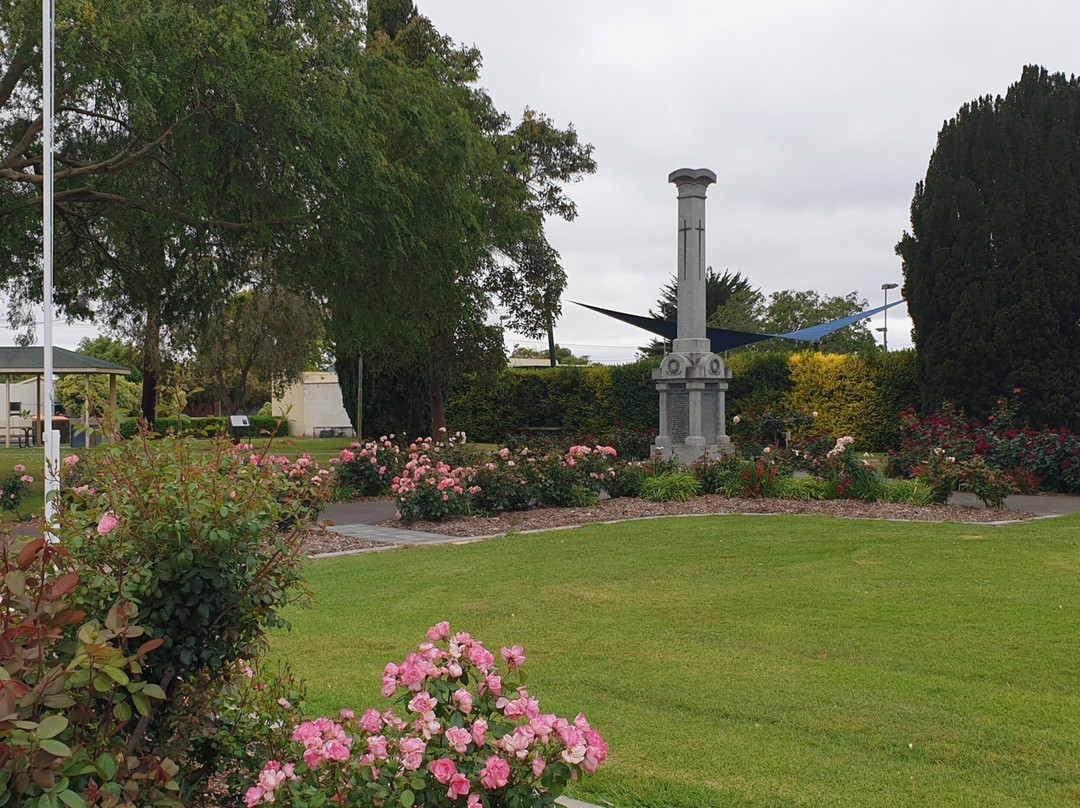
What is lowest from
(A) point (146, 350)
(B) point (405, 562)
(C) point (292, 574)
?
(B) point (405, 562)

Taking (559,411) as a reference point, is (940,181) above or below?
above

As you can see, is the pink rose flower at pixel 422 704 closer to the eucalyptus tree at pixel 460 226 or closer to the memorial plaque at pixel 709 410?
the eucalyptus tree at pixel 460 226

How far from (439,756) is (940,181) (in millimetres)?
15635

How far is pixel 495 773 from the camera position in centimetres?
230

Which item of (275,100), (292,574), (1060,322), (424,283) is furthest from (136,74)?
(1060,322)

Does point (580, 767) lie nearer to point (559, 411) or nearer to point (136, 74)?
point (136, 74)

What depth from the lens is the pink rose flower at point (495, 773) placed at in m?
2.30

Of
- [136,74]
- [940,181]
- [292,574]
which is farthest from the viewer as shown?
[940,181]

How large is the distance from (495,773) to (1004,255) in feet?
48.8

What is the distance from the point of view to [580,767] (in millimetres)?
2387

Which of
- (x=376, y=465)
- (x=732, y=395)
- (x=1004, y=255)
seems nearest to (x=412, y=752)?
(x=376, y=465)

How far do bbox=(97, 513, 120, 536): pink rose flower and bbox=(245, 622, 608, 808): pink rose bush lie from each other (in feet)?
2.43

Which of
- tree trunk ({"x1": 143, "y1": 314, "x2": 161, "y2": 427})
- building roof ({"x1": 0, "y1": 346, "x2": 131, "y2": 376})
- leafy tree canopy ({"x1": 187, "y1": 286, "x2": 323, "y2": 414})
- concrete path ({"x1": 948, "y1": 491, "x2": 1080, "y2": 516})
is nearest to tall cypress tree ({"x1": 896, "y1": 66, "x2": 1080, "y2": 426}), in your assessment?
concrete path ({"x1": 948, "y1": 491, "x2": 1080, "y2": 516})

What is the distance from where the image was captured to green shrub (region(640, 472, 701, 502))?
482 inches
